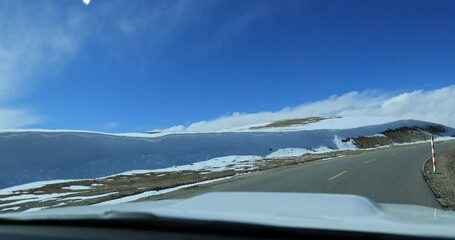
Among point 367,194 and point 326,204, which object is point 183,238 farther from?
point 367,194

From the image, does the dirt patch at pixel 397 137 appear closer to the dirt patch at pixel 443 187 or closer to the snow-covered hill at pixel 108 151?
the snow-covered hill at pixel 108 151

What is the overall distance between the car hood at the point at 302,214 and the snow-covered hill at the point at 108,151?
23.5 meters

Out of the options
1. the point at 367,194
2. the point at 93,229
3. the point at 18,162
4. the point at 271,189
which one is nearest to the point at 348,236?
the point at 93,229

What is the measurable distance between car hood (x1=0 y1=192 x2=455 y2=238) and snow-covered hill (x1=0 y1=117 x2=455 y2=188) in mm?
23540

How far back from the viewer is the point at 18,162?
27.4 m

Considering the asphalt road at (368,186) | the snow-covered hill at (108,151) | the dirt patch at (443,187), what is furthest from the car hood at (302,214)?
the snow-covered hill at (108,151)

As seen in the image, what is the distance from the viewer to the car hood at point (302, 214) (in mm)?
2471

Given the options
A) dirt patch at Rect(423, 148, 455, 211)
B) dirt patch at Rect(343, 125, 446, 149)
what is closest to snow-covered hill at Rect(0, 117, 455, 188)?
dirt patch at Rect(343, 125, 446, 149)

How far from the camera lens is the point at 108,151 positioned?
3400cm

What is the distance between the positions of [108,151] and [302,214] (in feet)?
107

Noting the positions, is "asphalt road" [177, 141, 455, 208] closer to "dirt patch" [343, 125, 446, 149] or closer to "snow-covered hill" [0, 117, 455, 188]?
"snow-covered hill" [0, 117, 455, 188]

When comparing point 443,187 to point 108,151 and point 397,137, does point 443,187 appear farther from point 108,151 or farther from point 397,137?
point 397,137

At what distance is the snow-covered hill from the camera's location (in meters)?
27.7

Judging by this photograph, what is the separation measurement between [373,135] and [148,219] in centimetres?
6865
